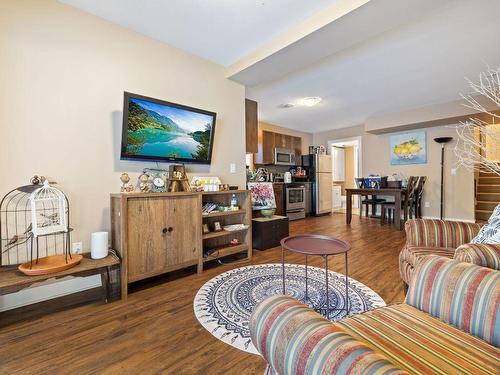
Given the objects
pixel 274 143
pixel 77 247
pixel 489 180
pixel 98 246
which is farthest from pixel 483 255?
pixel 489 180

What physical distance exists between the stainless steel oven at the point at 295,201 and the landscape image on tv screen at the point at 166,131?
3.14 meters

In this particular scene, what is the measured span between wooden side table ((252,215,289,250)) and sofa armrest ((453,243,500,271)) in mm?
2247

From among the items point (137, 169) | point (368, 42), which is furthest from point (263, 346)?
point (368, 42)

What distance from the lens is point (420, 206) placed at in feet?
18.1

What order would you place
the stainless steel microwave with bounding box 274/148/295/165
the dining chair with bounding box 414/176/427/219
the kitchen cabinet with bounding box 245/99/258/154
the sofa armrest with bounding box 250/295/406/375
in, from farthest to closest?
1. the stainless steel microwave with bounding box 274/148/295/165
2. the dining chair with bounding box 414/176/427/219
3. the kitchen cabinet with bounding box 245/99/258/154
4. the sofa armrest with bounding box 250/295/406/375

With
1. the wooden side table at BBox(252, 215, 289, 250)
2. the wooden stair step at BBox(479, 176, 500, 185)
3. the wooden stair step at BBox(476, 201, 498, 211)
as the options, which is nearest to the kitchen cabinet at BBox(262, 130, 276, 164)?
the wooden side table at BBox(252, 215, 289, 250)

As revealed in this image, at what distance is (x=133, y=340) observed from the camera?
1.45 m

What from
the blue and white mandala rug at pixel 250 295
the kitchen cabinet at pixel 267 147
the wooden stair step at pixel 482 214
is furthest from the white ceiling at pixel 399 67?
the wooden stair step at pixel 482 214

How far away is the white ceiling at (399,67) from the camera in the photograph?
222cm

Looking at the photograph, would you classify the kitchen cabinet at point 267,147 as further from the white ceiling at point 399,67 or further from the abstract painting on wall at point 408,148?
the abstract painting on wall at point 408,148

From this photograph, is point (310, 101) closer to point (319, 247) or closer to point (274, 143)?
point (274, 143)

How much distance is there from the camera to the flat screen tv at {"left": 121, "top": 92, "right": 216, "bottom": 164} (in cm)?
220

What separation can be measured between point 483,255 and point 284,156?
16.5 ft

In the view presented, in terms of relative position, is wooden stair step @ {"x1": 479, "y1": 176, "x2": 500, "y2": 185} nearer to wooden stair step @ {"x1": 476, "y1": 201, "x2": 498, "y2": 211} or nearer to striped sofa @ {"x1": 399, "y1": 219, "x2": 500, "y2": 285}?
wooden stair step @ {"x1": 476, "y1": 201, "x2": 498, "y2": 211}
